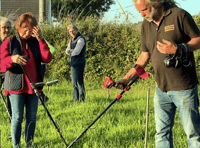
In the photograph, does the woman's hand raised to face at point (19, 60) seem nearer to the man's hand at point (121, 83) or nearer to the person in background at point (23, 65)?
the person in background at point (23, 65)

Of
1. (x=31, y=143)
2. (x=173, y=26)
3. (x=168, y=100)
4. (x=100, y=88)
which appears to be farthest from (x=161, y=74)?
(x=100, y=88)

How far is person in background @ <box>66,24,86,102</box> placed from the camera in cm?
705

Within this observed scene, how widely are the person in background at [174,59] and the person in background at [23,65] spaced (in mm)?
1462

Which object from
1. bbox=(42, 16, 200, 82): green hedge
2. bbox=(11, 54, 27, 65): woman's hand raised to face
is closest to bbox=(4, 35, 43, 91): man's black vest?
bbox=(11, 54, 27, 65): woman's hand raised to face

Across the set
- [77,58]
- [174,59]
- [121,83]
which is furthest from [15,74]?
[77,58]

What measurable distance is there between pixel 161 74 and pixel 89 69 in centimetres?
779

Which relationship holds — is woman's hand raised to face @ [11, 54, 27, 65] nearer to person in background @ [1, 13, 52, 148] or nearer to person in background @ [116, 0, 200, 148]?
person in background @ [1, 13, 52, 148]

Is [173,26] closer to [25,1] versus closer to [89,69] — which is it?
[89,69]

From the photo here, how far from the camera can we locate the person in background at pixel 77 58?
23.1 ft

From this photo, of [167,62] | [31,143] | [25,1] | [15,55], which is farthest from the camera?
[25,1]

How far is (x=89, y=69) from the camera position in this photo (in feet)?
35.2

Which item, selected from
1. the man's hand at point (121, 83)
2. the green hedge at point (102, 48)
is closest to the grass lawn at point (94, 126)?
the man's hand at point (121, 83)

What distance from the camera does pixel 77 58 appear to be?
23.3 ft

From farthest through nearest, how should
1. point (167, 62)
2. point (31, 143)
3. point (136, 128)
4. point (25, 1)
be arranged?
point (25, 1) < point (136, 128) < point (31, 143) < point (167, 62)
